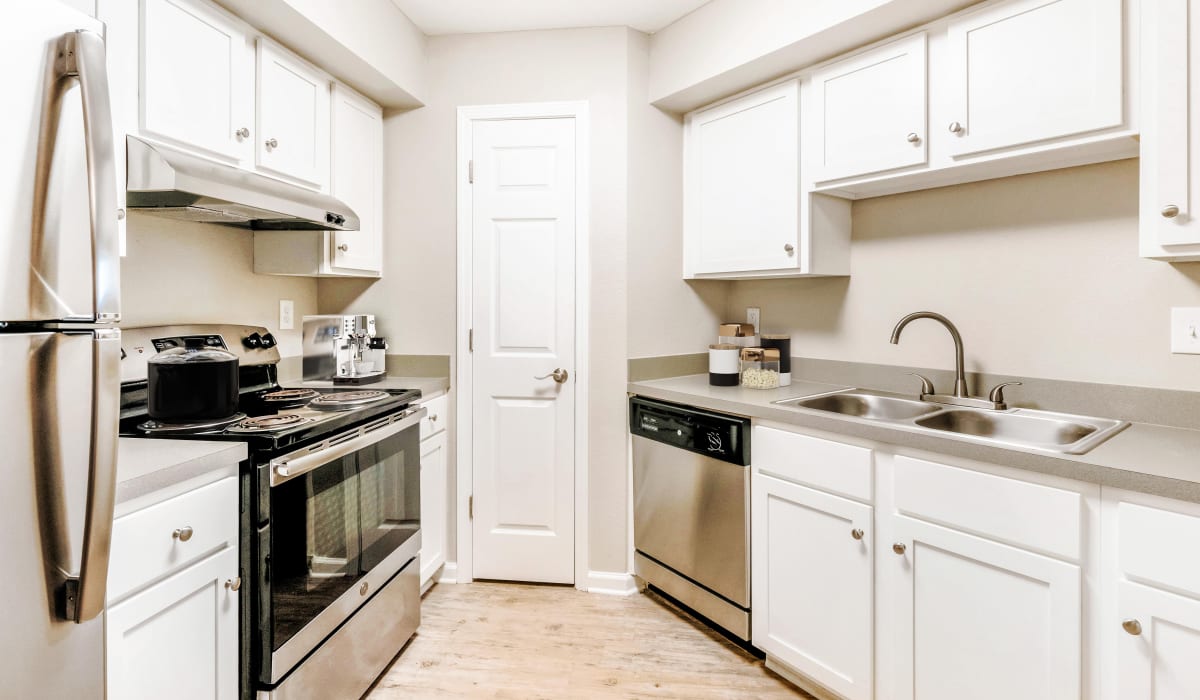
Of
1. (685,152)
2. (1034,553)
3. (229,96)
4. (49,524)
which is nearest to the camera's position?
(49,524)

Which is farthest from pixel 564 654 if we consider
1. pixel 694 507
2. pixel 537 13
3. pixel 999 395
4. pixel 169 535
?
pixel 537 13

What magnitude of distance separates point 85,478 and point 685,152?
8.01ft

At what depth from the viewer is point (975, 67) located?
1.73 metres

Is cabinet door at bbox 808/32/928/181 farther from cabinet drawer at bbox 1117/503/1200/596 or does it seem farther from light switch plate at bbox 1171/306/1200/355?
cabinet drawer at bbox 1117/503/1200/596

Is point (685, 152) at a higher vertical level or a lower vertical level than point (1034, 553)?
higher

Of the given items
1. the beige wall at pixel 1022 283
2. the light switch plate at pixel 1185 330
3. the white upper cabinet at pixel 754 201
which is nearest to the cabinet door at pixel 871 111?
the white upper cabinet at pixel 754 201

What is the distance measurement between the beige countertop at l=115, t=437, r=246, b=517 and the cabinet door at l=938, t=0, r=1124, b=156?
2156 mm

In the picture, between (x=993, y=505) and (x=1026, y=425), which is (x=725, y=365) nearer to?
(x=1026, y=425)

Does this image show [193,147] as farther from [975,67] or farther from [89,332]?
[975,67]

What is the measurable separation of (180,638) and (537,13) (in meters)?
2.38

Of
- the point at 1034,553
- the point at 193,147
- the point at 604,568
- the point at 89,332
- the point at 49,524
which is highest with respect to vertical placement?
the point at 193,147

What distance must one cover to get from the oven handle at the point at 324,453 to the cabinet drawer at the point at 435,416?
24 centimetres

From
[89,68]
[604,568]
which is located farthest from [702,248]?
[89,68]

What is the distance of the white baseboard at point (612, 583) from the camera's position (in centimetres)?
257
